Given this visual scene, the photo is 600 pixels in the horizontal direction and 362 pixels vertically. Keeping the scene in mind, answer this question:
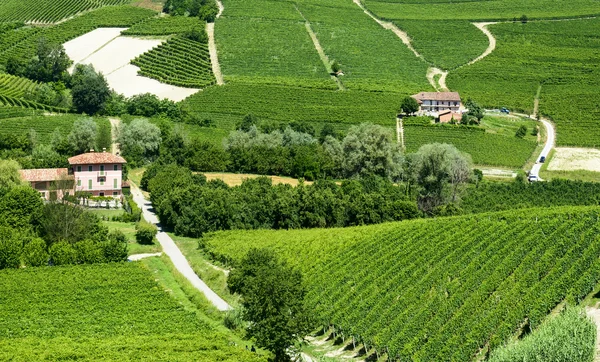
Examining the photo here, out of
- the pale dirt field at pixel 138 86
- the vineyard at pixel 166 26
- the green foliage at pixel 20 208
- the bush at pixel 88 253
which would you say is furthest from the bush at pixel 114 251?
the vineyard at pixel 166 26

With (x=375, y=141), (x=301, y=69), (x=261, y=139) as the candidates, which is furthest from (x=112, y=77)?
(x=375, y=141)

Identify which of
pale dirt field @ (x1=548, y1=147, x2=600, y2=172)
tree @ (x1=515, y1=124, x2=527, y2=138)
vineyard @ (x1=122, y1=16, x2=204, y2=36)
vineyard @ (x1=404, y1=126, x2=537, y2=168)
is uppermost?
vineyard @ (x1=122, y1=16, x2=204, y2=36)

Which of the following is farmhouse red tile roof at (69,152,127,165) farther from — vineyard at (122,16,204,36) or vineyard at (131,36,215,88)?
vineyard at (122,16,204,36)

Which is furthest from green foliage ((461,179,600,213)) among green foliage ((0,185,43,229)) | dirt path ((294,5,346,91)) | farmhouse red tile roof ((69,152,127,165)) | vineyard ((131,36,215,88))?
vineyard ((131,36,215,88))

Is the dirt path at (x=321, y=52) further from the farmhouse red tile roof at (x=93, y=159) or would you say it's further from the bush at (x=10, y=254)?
the bush at (x=10, y=254)

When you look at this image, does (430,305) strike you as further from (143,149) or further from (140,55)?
(140,55)
